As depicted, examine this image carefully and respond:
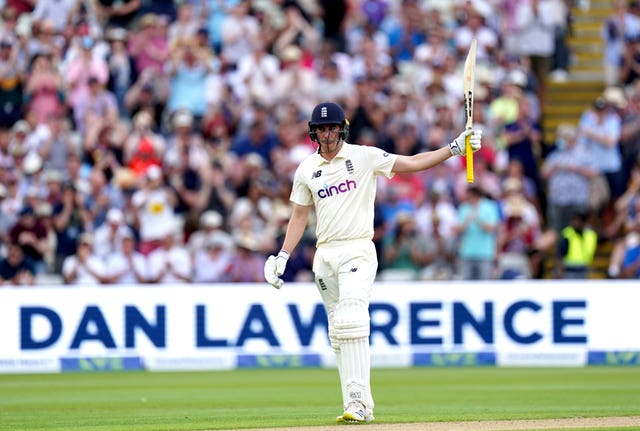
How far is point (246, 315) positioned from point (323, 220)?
7029 millimetres

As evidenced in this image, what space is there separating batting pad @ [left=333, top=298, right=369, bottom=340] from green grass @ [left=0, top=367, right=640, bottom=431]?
2.57 feet

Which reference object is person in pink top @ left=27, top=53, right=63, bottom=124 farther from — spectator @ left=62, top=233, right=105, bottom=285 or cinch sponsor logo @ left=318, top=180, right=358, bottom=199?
cinch sponsor logo @ left=318, top=180, right=358, bottom=199

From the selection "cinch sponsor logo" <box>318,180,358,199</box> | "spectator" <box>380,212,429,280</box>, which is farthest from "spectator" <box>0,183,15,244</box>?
"cinch sponsor logo" <box>318,180,358,199</box>

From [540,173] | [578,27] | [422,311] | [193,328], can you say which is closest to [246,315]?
[193,328]

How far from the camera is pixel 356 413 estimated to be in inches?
404

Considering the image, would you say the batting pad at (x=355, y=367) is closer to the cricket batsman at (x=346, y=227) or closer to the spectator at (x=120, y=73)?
the cricket batsman at (x=346, y=227)

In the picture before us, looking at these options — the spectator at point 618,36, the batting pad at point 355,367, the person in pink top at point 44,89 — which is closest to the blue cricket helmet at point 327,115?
the batting pad at point 355,367

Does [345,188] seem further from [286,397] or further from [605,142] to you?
[605,142]

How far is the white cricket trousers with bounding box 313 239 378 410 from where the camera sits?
401 inches

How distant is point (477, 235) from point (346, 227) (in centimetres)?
814

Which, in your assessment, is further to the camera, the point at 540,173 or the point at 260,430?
the point at 540,173

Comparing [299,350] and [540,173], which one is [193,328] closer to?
[299,350]

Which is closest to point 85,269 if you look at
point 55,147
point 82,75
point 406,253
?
point 55,147

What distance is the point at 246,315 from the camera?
56.9 feet
